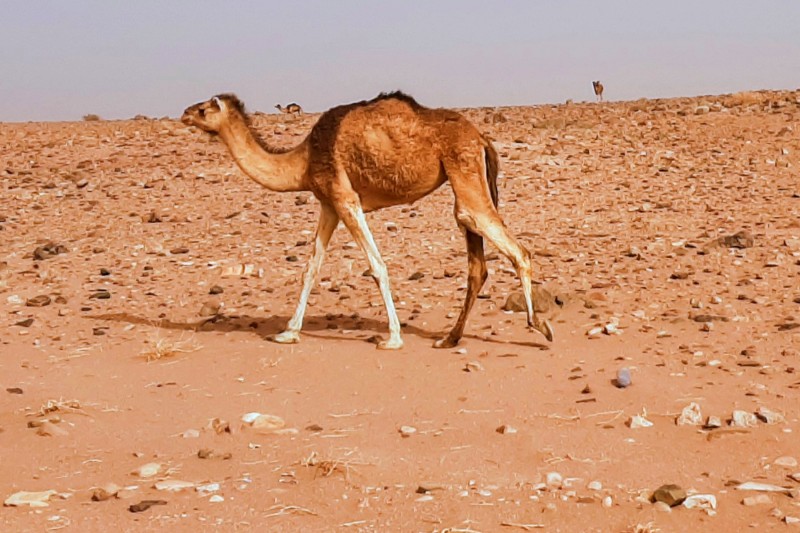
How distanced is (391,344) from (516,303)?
1602 millimetres

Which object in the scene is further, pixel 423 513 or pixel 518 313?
pixel 518 313

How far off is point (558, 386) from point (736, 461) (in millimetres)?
1850

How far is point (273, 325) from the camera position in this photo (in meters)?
10.1

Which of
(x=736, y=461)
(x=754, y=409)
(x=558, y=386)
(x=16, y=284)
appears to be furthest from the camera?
(x=16, y=284)

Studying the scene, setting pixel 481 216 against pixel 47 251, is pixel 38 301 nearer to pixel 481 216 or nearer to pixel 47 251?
pixel 47 251

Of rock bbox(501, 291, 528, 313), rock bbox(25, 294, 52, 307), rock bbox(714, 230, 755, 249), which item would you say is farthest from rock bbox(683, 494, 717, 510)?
rock bbox(25, 294, 52, 307)

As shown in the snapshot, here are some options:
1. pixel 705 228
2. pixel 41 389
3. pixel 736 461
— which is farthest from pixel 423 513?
pixel 705 228

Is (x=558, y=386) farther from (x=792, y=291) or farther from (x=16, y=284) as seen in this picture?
(x=16, y=284)

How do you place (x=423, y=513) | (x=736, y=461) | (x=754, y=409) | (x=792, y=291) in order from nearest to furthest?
(x=423, y=513), (x=736, y=461), (x=754, y=409), (x=792, y=291)

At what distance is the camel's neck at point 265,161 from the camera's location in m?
9.47

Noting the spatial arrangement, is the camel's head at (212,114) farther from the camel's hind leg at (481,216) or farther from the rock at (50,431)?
the rock at (50,431)

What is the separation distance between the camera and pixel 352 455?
6301mm

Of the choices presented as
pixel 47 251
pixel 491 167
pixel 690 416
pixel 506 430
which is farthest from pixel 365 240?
pixel 47 251

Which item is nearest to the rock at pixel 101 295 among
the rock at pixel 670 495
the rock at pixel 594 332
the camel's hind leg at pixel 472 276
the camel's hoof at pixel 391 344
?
the camel's hoof at pixel 391 344
